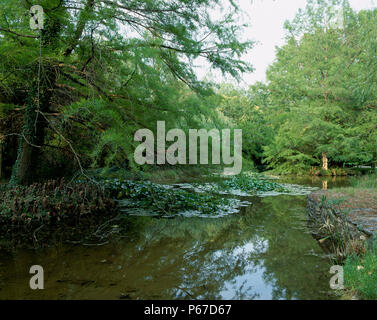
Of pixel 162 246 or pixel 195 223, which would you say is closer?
pixel 162 246

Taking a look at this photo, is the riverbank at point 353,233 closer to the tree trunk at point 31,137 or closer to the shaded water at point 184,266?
the shaded water at point 184,266

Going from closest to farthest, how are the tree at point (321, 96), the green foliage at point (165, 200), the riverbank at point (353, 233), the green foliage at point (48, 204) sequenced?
the riverbank at point (353, 233), the green foliage at point (48, 204), the green foliage at point (165, 200), the tree at point (321, 96)

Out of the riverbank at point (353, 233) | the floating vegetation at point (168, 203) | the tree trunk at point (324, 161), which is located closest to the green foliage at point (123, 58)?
the floating vegetation at point (168, 203)

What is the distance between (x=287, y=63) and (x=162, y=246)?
836 inches

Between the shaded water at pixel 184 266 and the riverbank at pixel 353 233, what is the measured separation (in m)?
0.28

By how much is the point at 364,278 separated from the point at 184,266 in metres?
2.10

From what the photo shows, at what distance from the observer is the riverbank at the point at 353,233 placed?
121 inches

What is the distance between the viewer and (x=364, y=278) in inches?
117

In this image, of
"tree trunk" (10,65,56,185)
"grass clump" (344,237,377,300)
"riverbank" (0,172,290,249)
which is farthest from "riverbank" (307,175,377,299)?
"tree trunk" (10,65,56,185)

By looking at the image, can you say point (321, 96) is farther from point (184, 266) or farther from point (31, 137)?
point (184, 266)

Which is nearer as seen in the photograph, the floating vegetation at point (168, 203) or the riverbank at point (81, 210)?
the riverbank at point (81, 210)

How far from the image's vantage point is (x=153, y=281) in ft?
11.4

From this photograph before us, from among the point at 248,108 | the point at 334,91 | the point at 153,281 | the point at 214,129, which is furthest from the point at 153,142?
the point at 248,108
